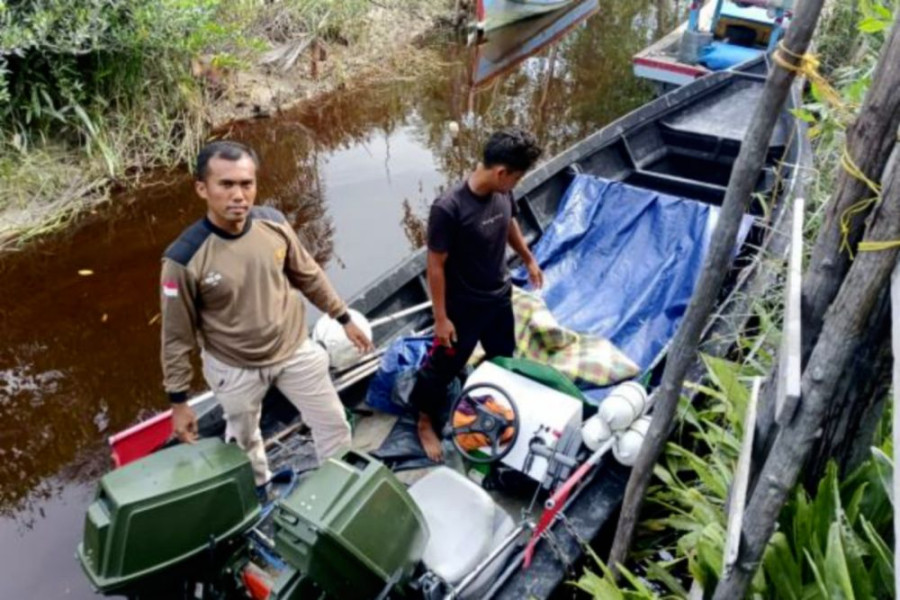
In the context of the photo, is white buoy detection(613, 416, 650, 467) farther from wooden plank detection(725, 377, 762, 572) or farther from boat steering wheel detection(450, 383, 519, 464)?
wooden plank detection(725, 377, 762, 572)

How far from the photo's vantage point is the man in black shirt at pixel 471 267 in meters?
2.86

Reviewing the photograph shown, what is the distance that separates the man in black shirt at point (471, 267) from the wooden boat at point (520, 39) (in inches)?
278

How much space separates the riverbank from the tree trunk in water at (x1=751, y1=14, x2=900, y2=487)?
18.5ft

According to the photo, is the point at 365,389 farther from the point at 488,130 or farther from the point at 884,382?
the point at 488,130

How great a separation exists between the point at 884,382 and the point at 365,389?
96.3 inches

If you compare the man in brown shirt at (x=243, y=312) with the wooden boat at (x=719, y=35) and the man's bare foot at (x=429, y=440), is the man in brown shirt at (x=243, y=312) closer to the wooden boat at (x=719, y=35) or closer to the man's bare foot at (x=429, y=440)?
the man's bare foot at (x=429, y=440)

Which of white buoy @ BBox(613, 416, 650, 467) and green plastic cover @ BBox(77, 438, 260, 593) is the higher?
green plastic cover @ BBox(77, 438, 260, 593)

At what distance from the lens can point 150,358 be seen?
4621mm

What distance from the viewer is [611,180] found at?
5.23m

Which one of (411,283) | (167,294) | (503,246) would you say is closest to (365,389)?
(411,283)

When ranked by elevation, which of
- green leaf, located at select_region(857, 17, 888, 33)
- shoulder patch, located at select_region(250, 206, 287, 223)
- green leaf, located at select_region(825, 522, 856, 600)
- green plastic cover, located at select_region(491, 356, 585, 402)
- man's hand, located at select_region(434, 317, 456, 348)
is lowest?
green plastic cover, located at select_region(491, 356, 585, 402)

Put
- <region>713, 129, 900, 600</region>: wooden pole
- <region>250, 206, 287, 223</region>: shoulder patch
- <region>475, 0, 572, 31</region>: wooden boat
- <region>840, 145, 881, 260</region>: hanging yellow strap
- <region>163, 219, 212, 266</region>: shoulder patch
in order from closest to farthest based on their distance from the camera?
<region>713, 129, 900, 600</region>: wooden pole
<region>840, 145, 881, 260</region>: hanging yellow strap
<region>163, 219, 212, 266</region>: shoulder patch
<region>250, 206, 287, 223</region>: shoulder patch
<region>475, 0, 572, 31</region>: wooden boat

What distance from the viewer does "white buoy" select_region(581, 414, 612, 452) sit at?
297 centimetres

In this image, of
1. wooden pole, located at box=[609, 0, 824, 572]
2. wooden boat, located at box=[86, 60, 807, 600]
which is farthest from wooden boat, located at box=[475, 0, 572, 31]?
wooden pole, located at box=[609, 0, 824, 572]
